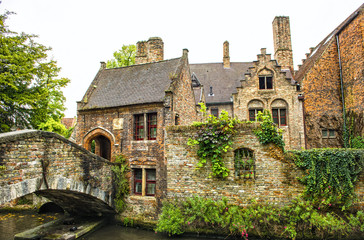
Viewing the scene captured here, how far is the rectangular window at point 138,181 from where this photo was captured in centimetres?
1199

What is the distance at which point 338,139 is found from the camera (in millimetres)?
16141

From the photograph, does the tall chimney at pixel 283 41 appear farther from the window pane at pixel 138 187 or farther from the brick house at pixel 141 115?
the window pane at pixel 138 187

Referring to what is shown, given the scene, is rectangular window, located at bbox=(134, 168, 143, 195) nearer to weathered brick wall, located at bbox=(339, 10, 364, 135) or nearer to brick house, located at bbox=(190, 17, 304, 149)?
brick house, located at bbox=(190, 17, 304, 149)

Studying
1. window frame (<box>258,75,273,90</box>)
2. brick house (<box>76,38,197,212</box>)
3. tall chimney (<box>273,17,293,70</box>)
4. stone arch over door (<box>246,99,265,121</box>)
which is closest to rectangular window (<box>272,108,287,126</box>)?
stone arch over door (<box>246,99,265,121</box>)

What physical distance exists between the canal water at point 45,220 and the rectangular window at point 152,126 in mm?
4839

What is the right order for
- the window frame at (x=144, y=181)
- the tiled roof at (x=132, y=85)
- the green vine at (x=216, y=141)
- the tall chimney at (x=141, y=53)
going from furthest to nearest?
the tall chimney at (x=141, y=53) < the tiled roof at (x=132, y=85) < the window frame at (x=144, y=181) < the green vine at (x=216, y=141)

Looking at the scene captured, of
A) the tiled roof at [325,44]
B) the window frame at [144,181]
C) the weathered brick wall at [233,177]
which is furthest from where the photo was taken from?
the tiled roof at [325,44]

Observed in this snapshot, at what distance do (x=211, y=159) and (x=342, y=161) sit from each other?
15.9 feet

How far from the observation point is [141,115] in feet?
41.0

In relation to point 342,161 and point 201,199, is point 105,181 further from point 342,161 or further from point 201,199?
point 342,161

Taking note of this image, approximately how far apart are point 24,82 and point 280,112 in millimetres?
18464

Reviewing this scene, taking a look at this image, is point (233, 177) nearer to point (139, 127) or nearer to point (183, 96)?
point (139, 127)

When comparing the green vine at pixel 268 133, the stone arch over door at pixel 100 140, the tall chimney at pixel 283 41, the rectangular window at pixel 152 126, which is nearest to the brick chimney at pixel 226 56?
the tall chimney at pixel 283 41

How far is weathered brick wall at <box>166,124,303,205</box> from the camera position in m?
8.59
